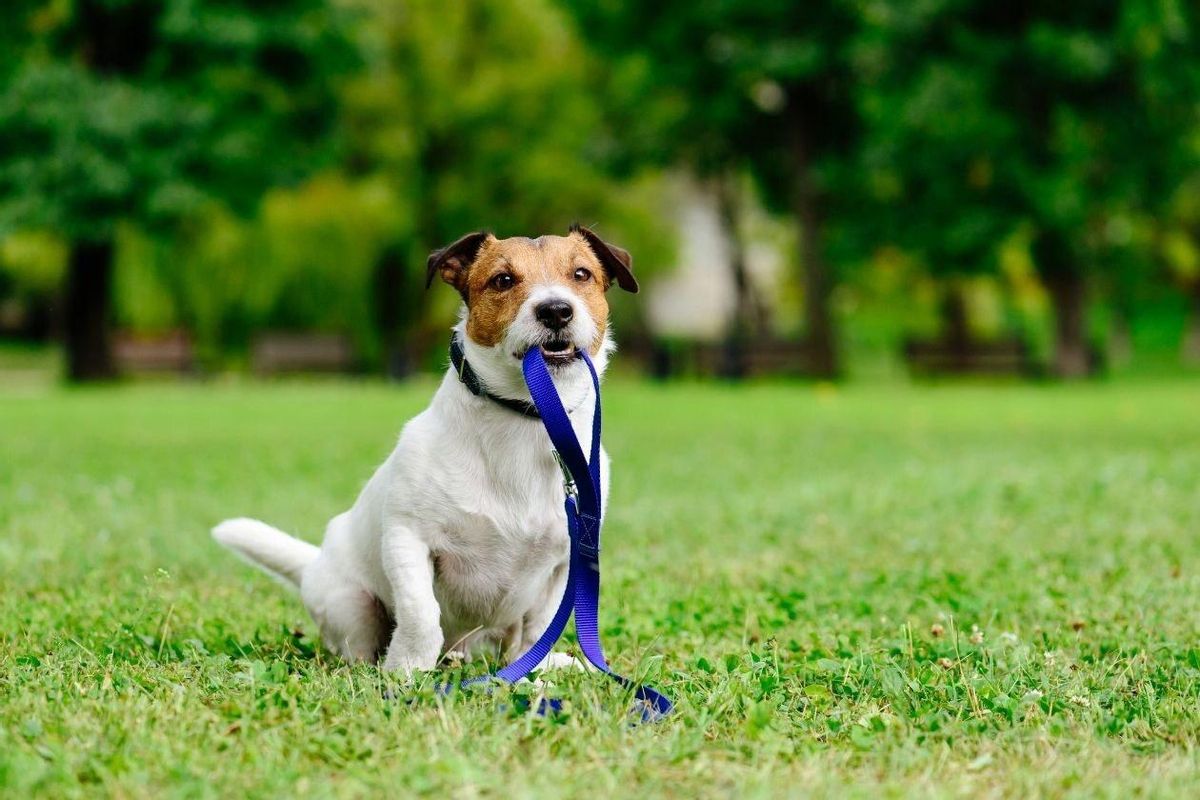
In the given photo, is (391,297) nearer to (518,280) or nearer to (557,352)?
(518,280)

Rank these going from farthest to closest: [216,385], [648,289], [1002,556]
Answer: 1. [648,289]
2. [216,385]
3. [1002,556]

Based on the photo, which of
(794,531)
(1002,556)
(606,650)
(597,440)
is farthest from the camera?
(794,531)

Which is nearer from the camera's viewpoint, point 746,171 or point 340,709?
point 340,709

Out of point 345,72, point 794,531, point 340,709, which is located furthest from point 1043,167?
point 340,709

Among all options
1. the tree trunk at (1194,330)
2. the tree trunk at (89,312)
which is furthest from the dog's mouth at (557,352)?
the tree trunk at (1194,330)

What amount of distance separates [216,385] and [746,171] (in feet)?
47.1

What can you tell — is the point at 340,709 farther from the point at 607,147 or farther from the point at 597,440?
the point at 607,147

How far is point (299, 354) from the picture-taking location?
33000mm

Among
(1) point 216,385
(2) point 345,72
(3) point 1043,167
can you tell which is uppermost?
(2) point 345,72

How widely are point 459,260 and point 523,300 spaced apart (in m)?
0.44

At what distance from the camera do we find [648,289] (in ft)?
158

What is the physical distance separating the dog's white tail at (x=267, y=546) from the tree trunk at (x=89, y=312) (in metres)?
23.6

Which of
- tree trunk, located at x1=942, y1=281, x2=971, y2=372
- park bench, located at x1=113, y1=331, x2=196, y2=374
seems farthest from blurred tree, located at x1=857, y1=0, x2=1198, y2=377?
park bench, located at x1=113, y1=331, x2=196, y2=374

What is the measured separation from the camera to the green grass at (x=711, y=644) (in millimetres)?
3029
